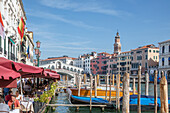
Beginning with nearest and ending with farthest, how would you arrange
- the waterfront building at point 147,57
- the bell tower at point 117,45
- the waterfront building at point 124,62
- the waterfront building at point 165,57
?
the waterfront building at point 165,57, the waterfront building at point 147,57, the waterfront building at point 124,62, the bell tower at point 117,45

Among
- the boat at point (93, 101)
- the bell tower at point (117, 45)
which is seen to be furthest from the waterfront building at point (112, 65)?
the boat at point (93, 101)

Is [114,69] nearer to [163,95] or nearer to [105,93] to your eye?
[105,93]

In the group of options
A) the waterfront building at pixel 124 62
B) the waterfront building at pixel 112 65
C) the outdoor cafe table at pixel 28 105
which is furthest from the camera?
the waterfront building at pixel 112 65

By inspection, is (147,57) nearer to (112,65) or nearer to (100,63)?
(112,65)

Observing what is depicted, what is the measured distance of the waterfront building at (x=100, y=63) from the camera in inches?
3452

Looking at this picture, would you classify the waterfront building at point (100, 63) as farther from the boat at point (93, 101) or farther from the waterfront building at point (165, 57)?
the boat at point (93, 101)

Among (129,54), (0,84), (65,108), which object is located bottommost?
(65,108)

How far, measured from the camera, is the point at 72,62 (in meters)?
113

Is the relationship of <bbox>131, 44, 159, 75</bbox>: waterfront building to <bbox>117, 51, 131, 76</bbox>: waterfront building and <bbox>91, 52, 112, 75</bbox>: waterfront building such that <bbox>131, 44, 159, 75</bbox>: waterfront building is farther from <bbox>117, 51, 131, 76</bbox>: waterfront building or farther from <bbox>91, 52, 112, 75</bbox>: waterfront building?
<bbox>91, 52, 112, 75</bbox>: waterfront building

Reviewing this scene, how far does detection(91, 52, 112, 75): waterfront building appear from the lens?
3452 inches

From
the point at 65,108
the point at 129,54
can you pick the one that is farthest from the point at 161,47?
the point at 65,108

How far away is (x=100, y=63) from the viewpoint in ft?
295

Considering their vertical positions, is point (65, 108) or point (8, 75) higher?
point (8, 75)

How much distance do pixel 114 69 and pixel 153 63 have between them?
60.8 ft
